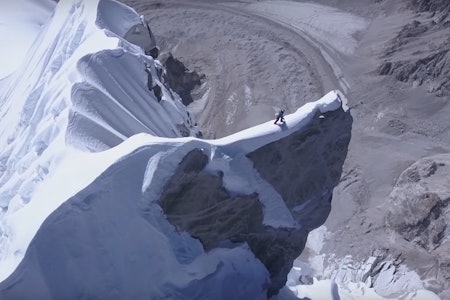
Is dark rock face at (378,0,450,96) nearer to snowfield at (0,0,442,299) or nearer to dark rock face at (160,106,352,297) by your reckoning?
dark rock face at (160,106,352,297)

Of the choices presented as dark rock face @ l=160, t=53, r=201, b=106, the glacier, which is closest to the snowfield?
the glacier

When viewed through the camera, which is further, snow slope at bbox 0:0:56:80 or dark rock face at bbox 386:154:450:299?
snow slope at bbox 0:0:56:80

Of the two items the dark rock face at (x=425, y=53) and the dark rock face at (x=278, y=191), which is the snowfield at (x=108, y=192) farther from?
the dark rock face at (x=425, y=53)

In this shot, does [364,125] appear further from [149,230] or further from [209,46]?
[149,230]

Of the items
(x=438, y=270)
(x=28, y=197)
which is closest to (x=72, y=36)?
(x=28, y=197)

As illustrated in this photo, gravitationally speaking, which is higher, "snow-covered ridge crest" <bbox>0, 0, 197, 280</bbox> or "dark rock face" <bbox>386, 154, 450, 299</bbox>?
"snow-covered ridge crest" <bbox>0, 0, 197, 280</bbox>

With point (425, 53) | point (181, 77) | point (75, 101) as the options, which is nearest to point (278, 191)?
point (75, 101)
